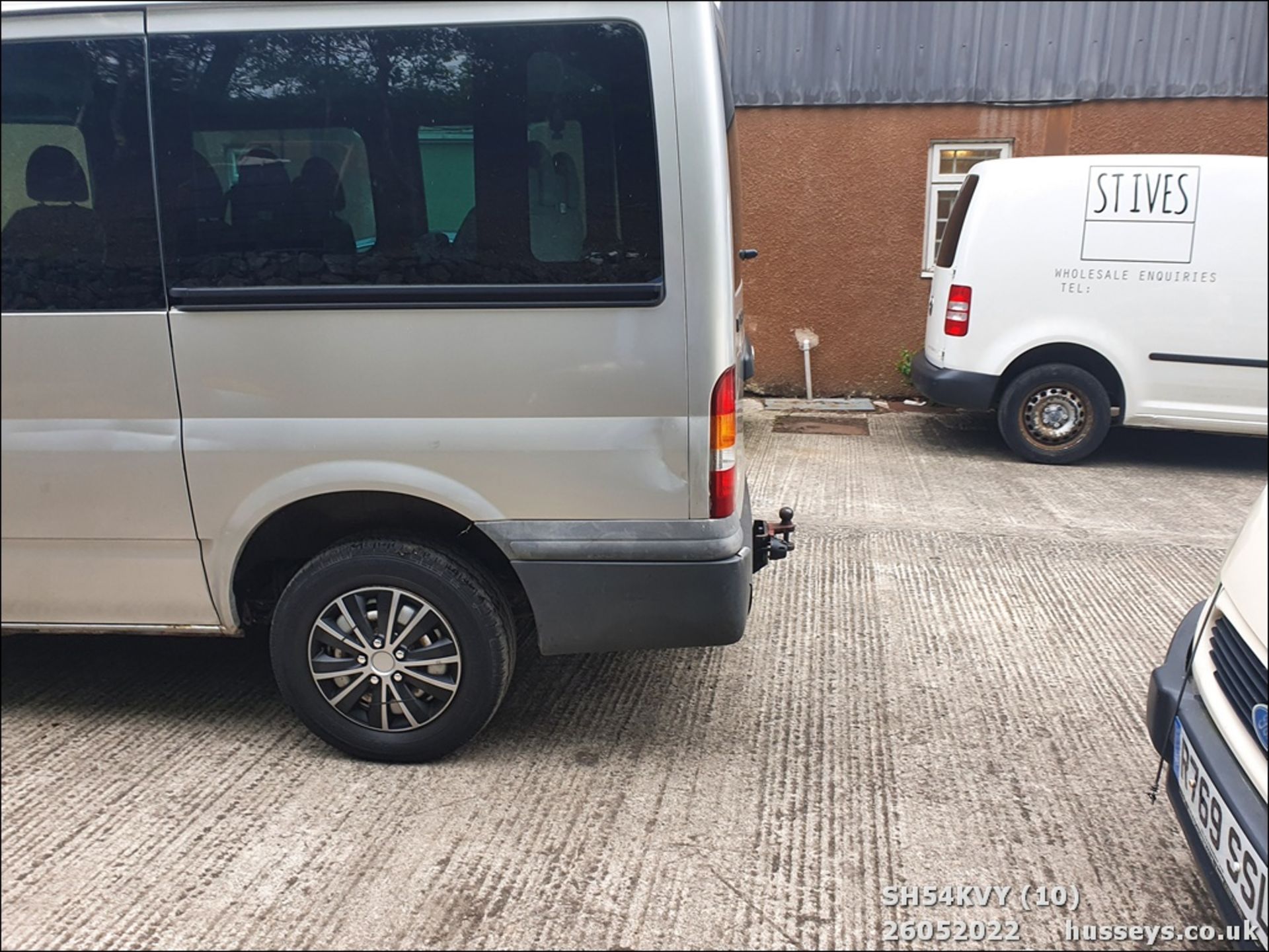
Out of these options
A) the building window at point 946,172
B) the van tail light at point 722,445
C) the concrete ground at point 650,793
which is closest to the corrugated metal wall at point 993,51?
the building window at point 946,172

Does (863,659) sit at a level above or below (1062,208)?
A: below

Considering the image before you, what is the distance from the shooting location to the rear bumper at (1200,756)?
2.03 m

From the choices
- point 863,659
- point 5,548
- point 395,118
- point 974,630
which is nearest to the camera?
point 395,118

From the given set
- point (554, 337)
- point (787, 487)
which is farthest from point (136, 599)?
point (787, 487)

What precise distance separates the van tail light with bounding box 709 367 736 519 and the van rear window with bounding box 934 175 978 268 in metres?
5.19

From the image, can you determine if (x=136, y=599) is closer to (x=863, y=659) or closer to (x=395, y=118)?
(x=395, y=118)

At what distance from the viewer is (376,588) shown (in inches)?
120

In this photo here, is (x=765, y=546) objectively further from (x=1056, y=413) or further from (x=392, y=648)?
(x=1056, y=413)

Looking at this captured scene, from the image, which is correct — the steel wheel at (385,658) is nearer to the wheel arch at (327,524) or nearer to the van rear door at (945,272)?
the wheel arch at (327,524)

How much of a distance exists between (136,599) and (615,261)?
1.77 meters

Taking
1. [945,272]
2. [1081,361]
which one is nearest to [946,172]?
[945,272]

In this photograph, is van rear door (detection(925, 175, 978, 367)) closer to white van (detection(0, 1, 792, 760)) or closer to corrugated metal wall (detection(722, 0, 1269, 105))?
corrugated metal wall (detection(722, 0, 1269, 105))

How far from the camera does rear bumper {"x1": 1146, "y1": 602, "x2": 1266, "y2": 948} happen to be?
2025mm

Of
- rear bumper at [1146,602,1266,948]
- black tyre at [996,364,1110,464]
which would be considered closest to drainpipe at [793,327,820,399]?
black tyre at [996,364,1110,464]
